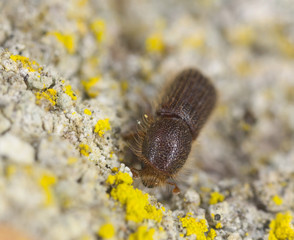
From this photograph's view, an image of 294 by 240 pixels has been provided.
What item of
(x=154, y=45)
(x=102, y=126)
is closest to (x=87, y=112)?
(x=102, y=126)

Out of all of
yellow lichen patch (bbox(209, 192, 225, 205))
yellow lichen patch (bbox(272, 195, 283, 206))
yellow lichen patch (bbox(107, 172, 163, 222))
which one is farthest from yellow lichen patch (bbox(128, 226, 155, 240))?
yellow lichen patch (bbox(272, 195, 283, 206))

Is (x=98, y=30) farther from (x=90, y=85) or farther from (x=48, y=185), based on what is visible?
(x=48, y=185)

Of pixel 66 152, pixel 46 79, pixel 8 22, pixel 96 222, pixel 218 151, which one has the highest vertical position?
pixel 218 151

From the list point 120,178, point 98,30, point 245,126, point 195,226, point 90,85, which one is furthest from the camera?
point 245,126

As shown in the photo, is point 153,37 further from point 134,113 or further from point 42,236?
point 42,236

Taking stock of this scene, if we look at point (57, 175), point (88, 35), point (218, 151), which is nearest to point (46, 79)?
point (57, 175)

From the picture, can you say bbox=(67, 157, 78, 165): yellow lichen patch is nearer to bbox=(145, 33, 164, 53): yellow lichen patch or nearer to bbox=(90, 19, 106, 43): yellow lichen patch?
bbox=(90, 19, 106, 43): yellow lichen patch

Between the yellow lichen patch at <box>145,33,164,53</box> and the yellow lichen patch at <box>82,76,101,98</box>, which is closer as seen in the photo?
the yellow lichen patch at <box>82,76,101,98</box>
